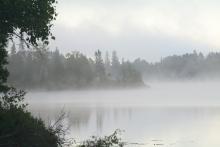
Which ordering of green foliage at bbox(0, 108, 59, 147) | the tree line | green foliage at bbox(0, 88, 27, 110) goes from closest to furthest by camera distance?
green foliage at bbox(0, 108, 59, 147) → green foliage at bbox(0, 88, 27, 110) → the tree line

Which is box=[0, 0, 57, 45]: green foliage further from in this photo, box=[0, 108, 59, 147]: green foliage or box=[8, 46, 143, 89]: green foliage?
box=[8, 46, 143, 89]: green foliage

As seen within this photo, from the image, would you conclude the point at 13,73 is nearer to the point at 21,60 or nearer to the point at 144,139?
the point at 21,60

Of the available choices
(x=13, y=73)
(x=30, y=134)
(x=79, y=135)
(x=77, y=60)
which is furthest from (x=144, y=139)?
(x=77, y=60)

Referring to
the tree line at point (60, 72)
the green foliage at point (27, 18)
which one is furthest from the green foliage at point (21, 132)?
the tree line at point (60, 72)

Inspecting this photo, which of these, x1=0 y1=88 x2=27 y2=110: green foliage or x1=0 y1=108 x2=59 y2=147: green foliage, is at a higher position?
x1=0 y1=88 x2=27 y2=110: green foliage

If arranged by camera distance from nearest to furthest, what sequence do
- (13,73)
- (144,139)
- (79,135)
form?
(144,139) → (79,135) → (13,73)

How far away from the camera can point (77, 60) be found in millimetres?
140875

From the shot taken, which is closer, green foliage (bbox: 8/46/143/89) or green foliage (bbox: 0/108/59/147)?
green foliage (bbox: 0/108/59/147)

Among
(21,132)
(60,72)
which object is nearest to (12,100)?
(21,132)

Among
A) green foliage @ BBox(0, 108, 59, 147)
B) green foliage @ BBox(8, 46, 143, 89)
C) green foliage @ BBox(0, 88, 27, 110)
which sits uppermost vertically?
green foliage @ BBox(8, 46, 143, 89)

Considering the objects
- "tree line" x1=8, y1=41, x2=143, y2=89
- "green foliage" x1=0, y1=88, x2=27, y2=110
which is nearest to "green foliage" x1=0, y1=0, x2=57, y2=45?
"green foliage" x1=0, y1=88, x2=27, y2=110

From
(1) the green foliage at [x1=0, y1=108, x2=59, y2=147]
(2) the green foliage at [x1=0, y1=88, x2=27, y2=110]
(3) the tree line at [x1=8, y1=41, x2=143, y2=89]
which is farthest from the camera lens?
(3) the tree line at [x1=8, y1=41, x2=143, y2=89]

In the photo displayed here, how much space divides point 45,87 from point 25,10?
118m

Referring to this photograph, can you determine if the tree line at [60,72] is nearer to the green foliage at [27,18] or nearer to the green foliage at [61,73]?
the green foliage at [61,73]
